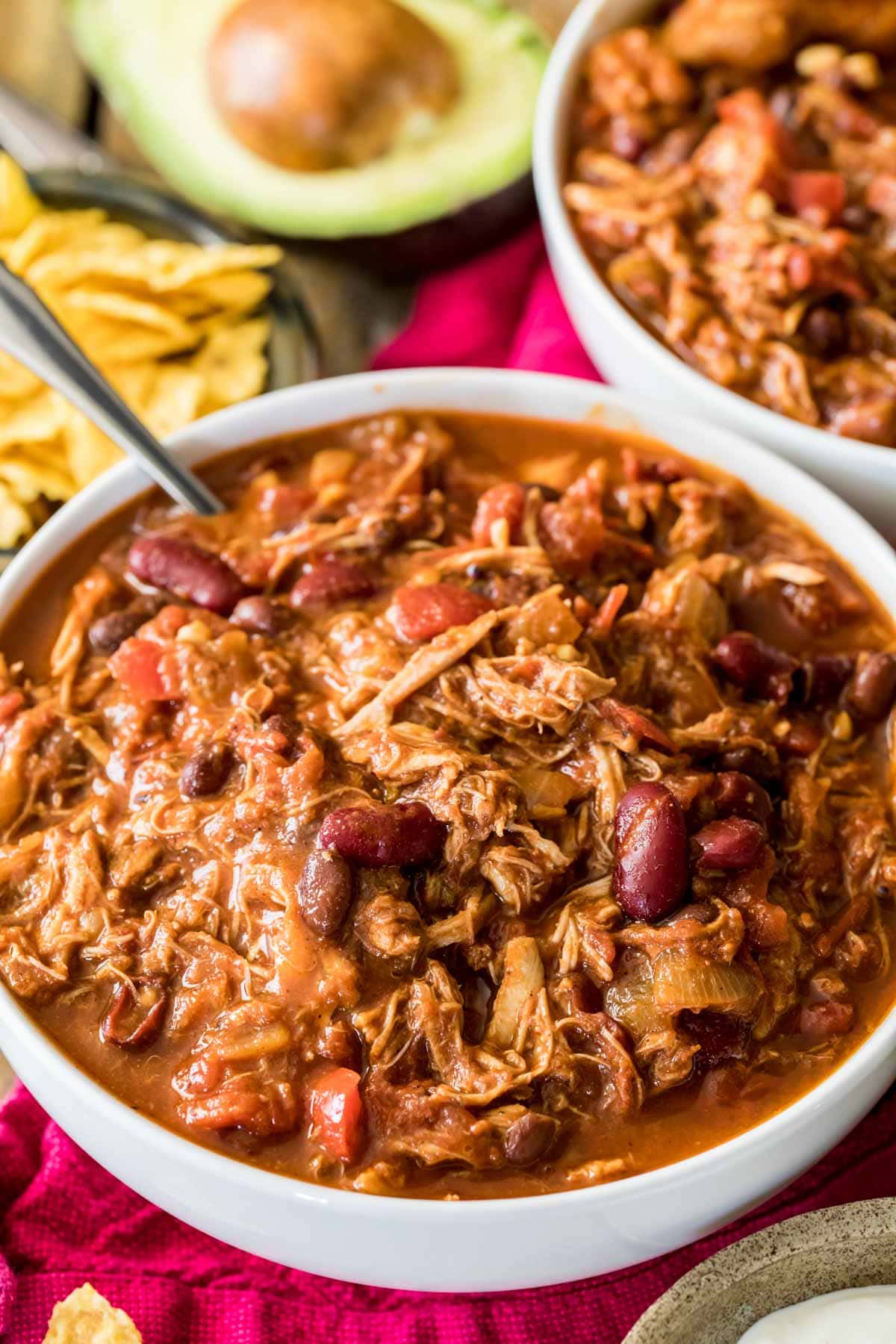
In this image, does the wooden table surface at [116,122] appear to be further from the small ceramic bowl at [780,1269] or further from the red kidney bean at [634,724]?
the small ceramic bowl at [780,1269]

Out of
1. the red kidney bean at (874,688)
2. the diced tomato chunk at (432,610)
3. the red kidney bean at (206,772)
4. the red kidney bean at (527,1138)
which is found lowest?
the red kidney bean at (874,688)

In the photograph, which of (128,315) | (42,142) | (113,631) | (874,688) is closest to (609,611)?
(874,688)

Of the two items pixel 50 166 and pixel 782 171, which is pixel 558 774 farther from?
pixel 50 166

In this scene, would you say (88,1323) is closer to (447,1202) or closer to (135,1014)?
(135,1014)

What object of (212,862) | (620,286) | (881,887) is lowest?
(881,887)

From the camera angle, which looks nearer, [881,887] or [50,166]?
[881,887]

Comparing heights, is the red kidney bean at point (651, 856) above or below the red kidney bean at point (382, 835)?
below

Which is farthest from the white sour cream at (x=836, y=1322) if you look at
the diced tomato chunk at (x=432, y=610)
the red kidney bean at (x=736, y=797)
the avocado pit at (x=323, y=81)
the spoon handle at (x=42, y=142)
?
the spoon handle at (x=42, y=142)

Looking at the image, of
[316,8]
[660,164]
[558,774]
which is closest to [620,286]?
[660,164]

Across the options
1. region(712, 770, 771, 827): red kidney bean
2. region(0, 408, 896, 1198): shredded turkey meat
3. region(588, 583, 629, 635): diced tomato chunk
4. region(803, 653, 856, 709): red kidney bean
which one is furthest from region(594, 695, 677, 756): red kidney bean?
region(803, 653, 856, 709): red kidney bean
